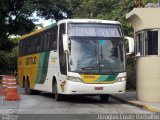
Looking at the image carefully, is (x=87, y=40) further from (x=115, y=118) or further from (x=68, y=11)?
(x=68, y=11)

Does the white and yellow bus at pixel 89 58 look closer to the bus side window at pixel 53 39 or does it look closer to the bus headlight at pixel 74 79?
the bus headlight at pixel 74 79

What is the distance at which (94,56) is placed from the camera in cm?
2125

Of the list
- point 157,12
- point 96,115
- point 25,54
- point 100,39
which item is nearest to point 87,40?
point 100,39

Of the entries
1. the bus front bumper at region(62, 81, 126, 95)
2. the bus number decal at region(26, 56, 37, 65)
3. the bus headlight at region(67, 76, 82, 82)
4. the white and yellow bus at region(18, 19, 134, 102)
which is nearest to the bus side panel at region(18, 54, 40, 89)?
the bus number decal at region(26, 56, 37, 65)

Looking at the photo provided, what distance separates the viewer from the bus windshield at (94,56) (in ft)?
69.3

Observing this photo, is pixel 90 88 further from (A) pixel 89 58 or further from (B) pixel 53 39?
(B) pixel 53 39

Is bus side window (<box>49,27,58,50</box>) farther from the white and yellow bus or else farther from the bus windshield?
the bus windshield

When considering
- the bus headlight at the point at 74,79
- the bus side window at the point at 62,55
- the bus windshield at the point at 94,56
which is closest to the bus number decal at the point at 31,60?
the bus side window at the point at 62,55

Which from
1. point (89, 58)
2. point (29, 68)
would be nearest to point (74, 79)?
point (89, 58)

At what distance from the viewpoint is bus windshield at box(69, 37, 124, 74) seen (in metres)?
21.1

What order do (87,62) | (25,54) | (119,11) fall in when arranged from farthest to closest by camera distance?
(119,11), (25,54), (87,62)

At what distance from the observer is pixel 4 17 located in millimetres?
50188

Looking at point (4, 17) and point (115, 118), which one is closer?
point (115, 118)

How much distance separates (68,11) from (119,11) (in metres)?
15.9
